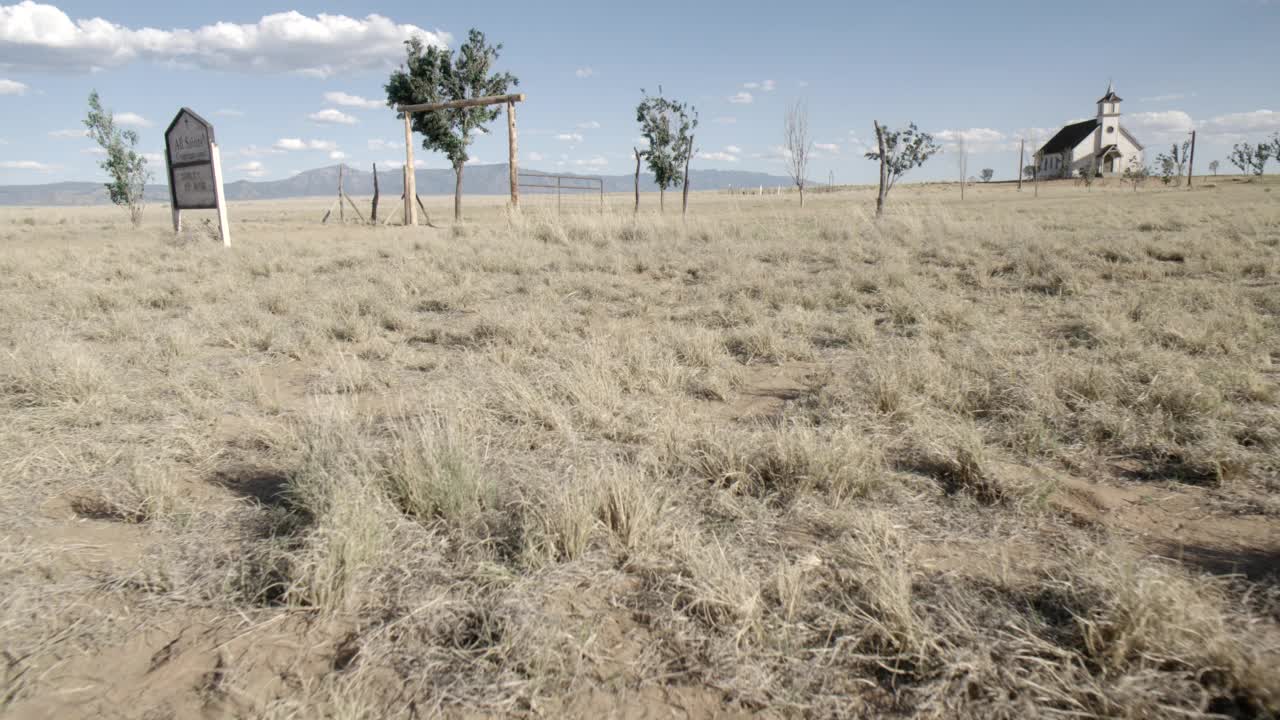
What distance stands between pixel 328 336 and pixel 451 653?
5.49 metres

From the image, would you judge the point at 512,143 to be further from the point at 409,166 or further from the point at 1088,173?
the point at 1088,173

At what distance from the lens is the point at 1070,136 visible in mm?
82438

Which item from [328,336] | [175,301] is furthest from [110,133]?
[328,336]

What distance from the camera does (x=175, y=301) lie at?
8836mm

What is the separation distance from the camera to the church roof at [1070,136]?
7862cm

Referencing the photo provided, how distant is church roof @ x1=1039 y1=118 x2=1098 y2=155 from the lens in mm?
78625

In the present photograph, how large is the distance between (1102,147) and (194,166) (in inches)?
3507

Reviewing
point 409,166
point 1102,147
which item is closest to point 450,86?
point 409,166

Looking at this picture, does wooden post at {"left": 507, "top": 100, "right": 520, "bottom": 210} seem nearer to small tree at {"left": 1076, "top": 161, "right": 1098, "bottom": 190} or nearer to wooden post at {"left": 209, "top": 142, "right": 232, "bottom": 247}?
wooden post at {"left": 209, "top": 142, "right": 232, "bottom": 247}

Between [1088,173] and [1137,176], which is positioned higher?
[1088,173]

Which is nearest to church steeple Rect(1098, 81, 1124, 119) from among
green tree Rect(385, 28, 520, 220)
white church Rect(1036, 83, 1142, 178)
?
white church Rect(1036, 83, 1142, 178)

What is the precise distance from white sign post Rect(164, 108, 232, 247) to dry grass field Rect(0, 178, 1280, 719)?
988cm

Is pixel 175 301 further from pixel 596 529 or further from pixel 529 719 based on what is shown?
pixel 529 719

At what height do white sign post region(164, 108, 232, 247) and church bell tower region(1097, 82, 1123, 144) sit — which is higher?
church bell tower region(1097, 82, 1123, 144)
